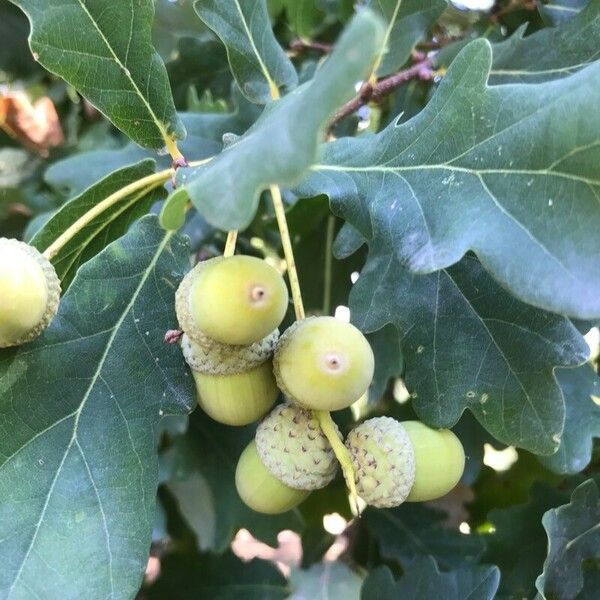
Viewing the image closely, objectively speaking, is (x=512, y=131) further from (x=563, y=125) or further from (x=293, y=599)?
(x=293, y=599)

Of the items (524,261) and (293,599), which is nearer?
(524,261)

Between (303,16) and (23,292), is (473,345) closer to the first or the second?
(23,292)

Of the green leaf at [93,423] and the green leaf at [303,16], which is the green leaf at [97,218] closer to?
the green leaf at [93,423]

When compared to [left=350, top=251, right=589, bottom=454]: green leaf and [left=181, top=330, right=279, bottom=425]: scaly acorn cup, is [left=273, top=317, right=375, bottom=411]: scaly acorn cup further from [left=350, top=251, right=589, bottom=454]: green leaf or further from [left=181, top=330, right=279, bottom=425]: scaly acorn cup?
[left=350, top=251, right=589, bottom=454]: green leaf

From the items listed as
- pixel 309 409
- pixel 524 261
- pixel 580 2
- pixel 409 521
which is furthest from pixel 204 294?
pixel 409 521

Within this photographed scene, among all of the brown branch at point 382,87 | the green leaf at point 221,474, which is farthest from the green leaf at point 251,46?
the green leaf at point 221,474

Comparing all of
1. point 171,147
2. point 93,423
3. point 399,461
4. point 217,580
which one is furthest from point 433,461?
point 217,580

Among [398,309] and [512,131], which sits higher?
[512,131]
